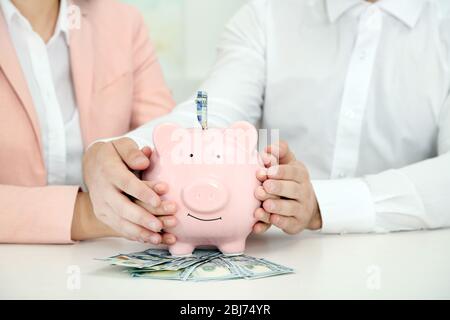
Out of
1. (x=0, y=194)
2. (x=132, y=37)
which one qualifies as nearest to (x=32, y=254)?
(x=0, y=194)

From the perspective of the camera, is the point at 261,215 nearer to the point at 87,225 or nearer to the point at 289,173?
the point at 289,173

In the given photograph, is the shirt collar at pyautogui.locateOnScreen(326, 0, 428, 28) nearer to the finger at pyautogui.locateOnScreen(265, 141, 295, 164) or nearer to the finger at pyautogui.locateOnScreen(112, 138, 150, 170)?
the finger at pyautogui.locateOnScreen(265, 141, 295, 164)

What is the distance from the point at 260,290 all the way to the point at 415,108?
2.24 ft

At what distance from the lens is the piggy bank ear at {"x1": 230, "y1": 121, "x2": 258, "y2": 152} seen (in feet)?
2.49

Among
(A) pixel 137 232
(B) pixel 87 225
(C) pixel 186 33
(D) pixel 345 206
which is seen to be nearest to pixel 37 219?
(B) pixel 87 225

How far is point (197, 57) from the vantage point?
6.39 ft

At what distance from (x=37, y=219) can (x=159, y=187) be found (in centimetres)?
24

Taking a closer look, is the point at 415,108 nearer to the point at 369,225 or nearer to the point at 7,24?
the point at 369,225

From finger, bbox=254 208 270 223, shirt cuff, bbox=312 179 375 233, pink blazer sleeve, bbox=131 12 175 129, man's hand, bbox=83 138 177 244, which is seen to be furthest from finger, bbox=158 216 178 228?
pink blazer sleeve, bbox=131 12 175 129

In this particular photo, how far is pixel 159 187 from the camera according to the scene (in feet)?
2.41

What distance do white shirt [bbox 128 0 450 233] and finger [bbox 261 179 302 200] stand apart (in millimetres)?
371

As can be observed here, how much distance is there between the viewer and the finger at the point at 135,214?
29.3 inches

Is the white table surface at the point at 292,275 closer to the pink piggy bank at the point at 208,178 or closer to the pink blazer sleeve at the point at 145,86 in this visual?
the pink piggy bank at the point at 208,178

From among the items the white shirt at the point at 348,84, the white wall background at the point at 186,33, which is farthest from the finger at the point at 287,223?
the white wall background at the point at 186,33
